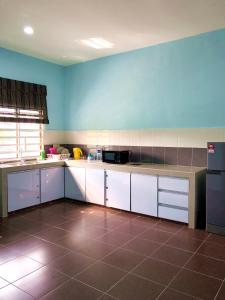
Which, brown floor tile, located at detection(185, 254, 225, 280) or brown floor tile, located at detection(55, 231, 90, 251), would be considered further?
brown floor tile, located at detection(55, 231, 90, 251)

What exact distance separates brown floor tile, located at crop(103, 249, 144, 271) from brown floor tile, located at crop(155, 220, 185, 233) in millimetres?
842

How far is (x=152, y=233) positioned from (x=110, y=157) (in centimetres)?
153

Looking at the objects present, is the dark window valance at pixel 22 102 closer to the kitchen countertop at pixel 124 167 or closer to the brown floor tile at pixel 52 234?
the kitchen countertop at pixel 124 167

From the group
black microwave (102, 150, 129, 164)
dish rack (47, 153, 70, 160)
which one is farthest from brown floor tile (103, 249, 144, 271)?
dish rack (47, 153, 70, 160)

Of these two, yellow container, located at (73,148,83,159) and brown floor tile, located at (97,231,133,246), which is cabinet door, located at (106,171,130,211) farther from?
yellow container, located at (73,148,83,159)

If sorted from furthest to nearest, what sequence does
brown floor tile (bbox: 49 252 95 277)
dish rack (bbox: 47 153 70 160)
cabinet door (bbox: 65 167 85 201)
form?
dish rack (bbox: 47 153 70 160), cabinet door (bbox: 65 167 85 201), brown floor tile (bbox: 49 252 95 277)

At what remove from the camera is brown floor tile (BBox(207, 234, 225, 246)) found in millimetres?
2932

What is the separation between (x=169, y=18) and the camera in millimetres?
3168

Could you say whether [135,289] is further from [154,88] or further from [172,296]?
[154,88]

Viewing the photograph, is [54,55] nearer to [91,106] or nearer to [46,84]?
[46,84]

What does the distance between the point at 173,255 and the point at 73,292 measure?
3.69ft

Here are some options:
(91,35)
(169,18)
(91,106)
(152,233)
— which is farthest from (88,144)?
(169,18)

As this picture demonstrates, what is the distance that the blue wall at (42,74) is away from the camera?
4328 mm

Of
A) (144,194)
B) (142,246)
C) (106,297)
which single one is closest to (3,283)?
(106,297)
